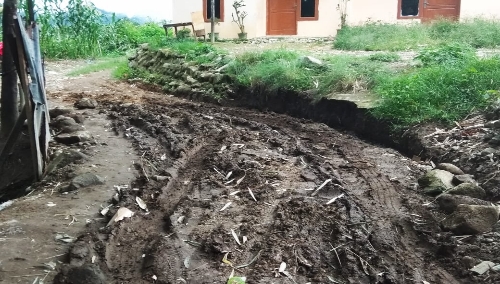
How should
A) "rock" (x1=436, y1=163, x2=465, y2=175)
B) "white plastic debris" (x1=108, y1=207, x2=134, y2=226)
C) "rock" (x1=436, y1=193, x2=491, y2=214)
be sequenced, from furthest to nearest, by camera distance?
1. "rock" (x1=436, y1=163, x2=465, y2=175)
2. "rock" (x1=436, y1=193, x2=491, y2=214)
3. "white plastic debris" (x1=108, y1=207, x2=134, y2=226)

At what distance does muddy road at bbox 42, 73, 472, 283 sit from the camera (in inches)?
140

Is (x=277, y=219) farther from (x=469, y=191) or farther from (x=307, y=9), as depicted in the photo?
(x=307, y=9)

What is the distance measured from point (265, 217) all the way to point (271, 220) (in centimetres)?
8

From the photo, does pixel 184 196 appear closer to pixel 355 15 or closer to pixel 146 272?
pixel 146 272

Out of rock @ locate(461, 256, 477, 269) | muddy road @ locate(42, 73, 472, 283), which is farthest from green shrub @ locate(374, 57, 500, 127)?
rock @ locate(461, 256, 477, 269)

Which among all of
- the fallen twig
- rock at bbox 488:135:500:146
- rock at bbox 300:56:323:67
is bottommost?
the fallen twig

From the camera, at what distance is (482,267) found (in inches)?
140

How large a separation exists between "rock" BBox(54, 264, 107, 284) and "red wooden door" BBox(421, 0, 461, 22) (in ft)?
53.6

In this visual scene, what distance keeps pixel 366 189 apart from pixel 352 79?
3540 millimetres

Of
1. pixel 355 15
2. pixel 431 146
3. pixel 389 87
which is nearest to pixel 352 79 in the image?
pixel 389 87

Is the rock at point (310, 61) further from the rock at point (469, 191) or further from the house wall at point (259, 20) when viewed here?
the house wall at point (259, 20)

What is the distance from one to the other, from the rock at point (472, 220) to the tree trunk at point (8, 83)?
16.1ft

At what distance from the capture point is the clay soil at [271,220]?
11.6ft

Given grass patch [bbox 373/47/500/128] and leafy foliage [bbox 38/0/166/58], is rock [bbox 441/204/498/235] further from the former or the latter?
leafy foliage [bbox 38/0/166/58]
